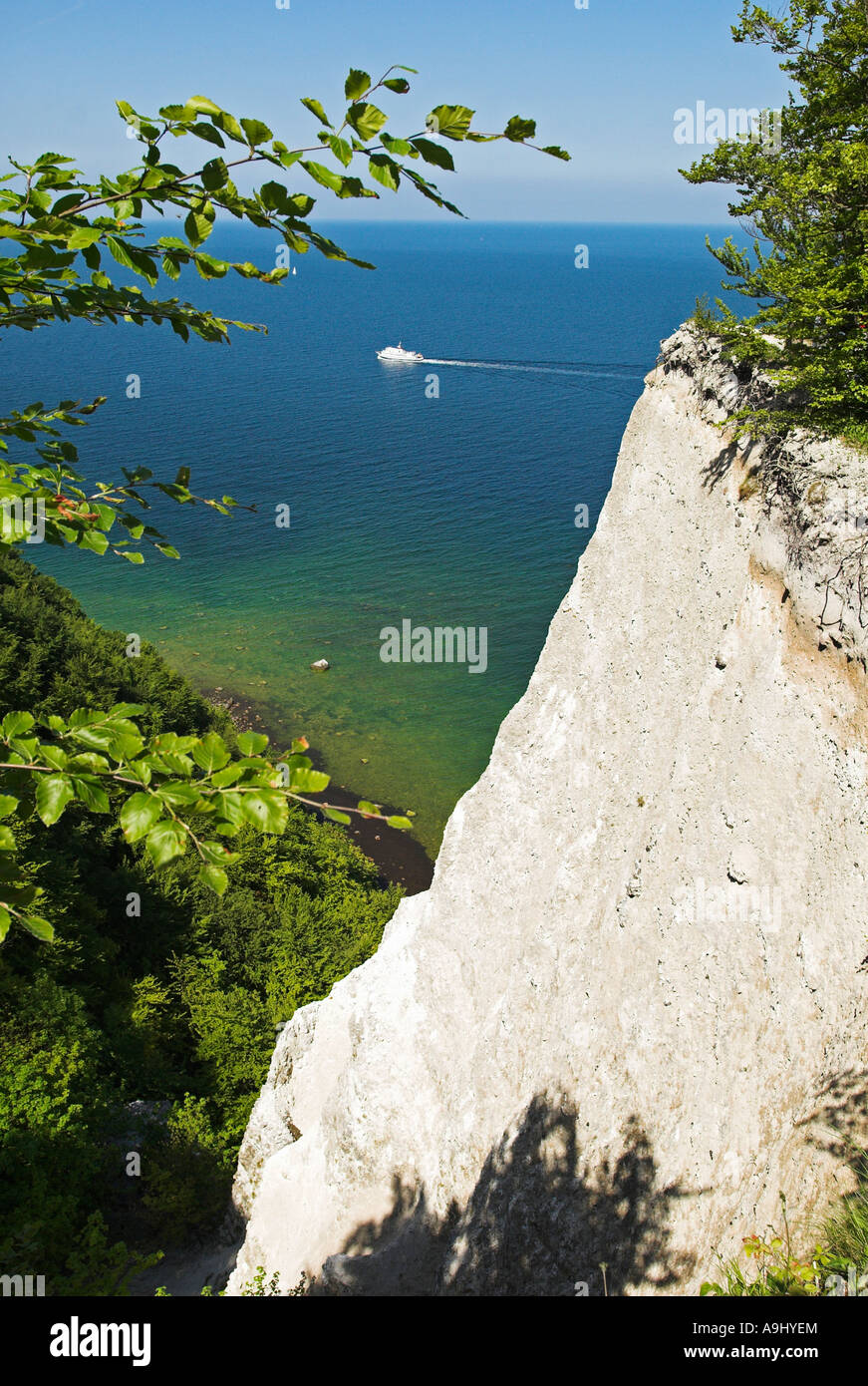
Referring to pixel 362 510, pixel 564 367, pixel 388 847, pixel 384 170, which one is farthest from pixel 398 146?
pixel 564 367

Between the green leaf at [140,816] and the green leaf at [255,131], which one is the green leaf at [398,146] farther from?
the green leaf at [140,816]

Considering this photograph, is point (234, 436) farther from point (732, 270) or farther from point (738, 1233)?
point (738, 1233)

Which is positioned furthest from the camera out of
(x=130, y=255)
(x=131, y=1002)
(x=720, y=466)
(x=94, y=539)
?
(x=131, y=1002)

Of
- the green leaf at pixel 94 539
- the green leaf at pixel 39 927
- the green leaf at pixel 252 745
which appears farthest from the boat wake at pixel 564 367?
the green leaf at pixel 39 927

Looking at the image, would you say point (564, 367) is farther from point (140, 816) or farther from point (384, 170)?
point (140, 816)

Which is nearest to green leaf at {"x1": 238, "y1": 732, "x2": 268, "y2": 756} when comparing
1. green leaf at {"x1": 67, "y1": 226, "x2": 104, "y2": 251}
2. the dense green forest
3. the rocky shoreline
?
green leaf at {"x1": 67, "y1": 226, "x2": 104, "y2": 251}

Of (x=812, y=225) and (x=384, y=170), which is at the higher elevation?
(x=812, y=225)

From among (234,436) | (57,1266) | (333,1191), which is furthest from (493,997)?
(234,436)

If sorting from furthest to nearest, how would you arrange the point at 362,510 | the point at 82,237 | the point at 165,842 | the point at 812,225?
1. the point at 362,510
2. the point at 812,225
3. the point at 82,237
4. the point at 165,842
